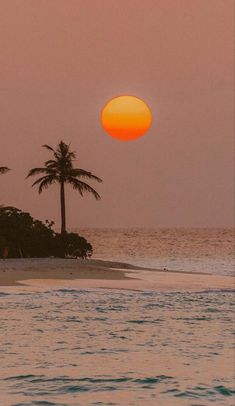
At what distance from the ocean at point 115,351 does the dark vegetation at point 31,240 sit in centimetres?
2352

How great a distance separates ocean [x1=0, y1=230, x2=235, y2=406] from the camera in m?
14.9

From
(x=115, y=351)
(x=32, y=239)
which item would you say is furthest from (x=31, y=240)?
(x=115, y=351)

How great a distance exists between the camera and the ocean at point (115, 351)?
14.9m

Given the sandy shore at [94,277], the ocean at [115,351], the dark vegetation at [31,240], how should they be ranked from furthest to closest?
1. the dark vegetation at [31,240]
2. the sandy shore at [94,277]
3. the ocean at [115,351]

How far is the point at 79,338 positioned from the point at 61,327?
1.84m

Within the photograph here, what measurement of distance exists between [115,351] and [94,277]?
23748 mm

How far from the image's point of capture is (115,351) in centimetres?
1966

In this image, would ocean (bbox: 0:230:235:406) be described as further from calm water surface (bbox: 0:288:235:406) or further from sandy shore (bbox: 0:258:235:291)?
sandy shore (bbox: 0:258:235:291)

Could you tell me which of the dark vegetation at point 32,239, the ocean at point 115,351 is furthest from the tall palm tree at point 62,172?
the ocean at point 115,351

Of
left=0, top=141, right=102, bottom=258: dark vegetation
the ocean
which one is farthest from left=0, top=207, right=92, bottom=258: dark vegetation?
the ocean

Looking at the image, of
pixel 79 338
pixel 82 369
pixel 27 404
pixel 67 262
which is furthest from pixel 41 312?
pixel 67 262

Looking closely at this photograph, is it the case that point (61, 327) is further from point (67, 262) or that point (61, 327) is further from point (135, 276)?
point (67, 262)

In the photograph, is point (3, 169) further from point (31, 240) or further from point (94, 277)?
point (94, 277)

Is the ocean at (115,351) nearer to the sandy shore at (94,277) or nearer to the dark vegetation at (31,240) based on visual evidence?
the sandy shore at (94,277)
